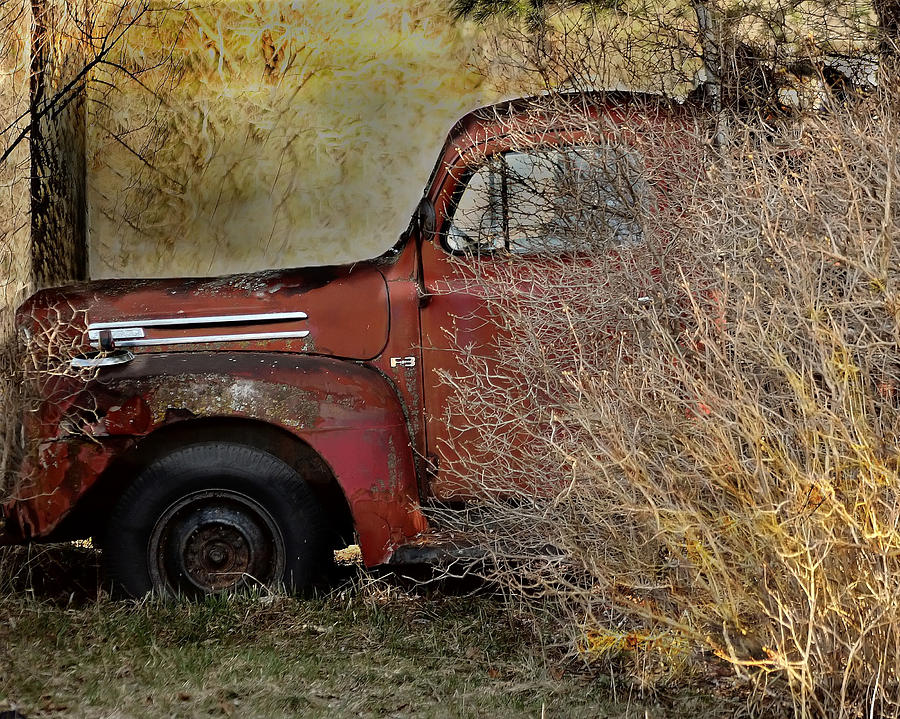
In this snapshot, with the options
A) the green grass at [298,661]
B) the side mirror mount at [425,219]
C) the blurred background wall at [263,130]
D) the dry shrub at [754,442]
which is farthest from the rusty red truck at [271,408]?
the blurred background wall at [263,130]

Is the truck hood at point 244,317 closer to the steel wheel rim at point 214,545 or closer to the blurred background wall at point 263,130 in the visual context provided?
the steel wheel rim at point 214,545

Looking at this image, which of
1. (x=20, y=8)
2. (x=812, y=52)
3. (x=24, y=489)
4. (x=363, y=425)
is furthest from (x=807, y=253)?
(x=20, y=8)

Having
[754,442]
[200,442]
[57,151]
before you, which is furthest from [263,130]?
[754,442]

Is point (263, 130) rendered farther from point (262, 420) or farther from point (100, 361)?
point (262, 420)

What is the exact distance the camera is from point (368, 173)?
9.16 metres

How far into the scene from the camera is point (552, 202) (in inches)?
184

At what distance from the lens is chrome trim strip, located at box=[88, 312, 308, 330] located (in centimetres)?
493

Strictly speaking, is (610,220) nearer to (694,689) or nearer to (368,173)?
(694,689)

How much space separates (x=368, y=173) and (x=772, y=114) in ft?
15.1

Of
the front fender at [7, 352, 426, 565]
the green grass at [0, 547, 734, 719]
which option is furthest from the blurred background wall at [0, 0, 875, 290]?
the green grass at [0, 547, 734, 719]

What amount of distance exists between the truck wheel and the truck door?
2.19 ft

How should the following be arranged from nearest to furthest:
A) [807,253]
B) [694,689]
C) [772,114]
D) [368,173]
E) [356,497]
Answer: [807,253], [694,689], [356,497], [772,114], [368,173]

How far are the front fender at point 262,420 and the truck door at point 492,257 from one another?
267mm

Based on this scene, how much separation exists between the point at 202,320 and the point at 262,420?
654mm
